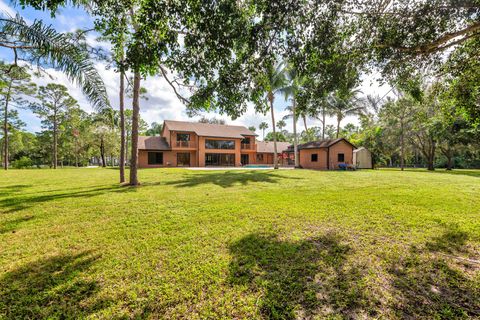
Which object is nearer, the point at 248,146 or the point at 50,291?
the point at 50,291

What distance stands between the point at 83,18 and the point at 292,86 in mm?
20586

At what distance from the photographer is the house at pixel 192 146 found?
2870 centimetres

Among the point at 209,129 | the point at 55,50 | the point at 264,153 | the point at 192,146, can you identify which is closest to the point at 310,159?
the point at 264,153

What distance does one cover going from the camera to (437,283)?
8.87 feet

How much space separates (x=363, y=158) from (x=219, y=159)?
2005cm

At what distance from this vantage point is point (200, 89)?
5289 millimetres

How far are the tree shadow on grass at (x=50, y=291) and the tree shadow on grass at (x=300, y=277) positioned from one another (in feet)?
5.67

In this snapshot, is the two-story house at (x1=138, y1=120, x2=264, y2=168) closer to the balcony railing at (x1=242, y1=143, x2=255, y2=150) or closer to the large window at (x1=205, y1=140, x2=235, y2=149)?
the large window at (x1=205, y1=140, x2=235, y2=149)

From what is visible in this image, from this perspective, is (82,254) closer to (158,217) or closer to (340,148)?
(158,217)

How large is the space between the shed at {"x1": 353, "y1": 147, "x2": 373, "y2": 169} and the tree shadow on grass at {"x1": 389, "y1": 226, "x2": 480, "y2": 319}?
26806 mm

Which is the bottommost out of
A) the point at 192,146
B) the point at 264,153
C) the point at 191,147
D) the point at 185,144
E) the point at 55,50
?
the point at 264,153

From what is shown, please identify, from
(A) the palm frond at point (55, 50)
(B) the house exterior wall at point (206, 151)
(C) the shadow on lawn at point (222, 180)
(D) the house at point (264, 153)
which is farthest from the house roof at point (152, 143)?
(A) the palm frond at point (55, 50)

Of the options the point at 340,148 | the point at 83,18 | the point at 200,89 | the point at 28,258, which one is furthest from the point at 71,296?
the point at 340,148

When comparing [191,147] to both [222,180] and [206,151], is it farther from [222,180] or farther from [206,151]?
[222,180]
